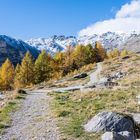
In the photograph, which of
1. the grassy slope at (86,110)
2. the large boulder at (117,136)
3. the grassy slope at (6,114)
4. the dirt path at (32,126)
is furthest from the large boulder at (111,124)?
the grassy slope at (6,114)

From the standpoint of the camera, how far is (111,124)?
67.3 feet

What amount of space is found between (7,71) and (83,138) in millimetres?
94097

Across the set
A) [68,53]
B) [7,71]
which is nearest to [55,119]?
[7,71]

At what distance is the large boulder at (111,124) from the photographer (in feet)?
66.7

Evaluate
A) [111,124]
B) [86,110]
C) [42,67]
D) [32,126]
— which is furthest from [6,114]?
[42,67]

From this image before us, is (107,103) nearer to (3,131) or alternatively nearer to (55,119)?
(55,119)

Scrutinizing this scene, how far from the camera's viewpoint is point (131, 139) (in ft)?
59.3

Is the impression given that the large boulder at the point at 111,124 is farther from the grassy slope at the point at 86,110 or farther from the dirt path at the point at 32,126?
the dirt path at the point at 32,126

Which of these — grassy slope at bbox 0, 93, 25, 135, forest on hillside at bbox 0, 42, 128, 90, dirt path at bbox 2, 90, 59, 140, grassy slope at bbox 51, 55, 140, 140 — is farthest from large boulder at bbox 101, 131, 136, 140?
forest on hillside at bbox 0, 42, 128, 90

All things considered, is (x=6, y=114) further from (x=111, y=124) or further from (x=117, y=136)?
(x=117, y=136)

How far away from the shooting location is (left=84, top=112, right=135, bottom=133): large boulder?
2033cm

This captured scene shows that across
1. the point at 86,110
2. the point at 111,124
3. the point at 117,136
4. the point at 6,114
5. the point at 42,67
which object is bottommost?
the point at 117,136

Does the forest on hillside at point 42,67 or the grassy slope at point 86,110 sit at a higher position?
the forest on hillside at point 42,67

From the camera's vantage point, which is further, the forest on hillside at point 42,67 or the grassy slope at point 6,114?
the forest on hillside at point 42,67
